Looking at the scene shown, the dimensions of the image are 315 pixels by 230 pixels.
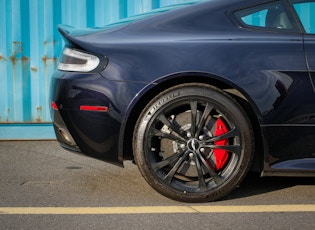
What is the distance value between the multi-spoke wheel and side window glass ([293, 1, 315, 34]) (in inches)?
30.0

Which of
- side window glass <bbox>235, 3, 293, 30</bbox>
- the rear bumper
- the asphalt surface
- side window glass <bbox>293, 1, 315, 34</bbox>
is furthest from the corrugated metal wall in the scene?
side window glass <bbox>235, 3, 293, 30</bbox>

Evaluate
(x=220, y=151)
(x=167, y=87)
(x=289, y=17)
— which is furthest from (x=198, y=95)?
(x=289, y=17)

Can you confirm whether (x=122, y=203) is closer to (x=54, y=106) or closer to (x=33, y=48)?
(x=54, y=106)

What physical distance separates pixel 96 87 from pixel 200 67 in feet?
2.27

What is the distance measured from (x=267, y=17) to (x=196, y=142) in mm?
978

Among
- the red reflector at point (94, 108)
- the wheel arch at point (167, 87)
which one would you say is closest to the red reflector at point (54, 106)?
the red reflector at point (94, 108)

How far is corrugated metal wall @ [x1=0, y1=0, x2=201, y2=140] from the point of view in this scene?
6.13 m

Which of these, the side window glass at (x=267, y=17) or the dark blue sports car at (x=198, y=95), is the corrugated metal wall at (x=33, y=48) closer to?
the dark blue sports car at (x=198, y=95)

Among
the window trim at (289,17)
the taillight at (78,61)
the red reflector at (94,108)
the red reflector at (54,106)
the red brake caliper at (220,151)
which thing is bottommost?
the red brake caliper at (220,151)

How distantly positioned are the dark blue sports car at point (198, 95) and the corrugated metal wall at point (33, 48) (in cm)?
218

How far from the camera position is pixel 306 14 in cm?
473

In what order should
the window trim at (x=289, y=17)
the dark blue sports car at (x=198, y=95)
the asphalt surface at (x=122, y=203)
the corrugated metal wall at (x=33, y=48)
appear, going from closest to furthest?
the asphalt surface at (x=122, y=203), the dark blue sports car at (x=198, y=95), the window trim at (x=289, y=17), the corrugated metal wall at (x=33, y=48)

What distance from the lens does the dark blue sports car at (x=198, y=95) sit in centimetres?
382

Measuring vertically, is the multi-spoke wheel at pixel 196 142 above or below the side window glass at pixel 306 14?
below
